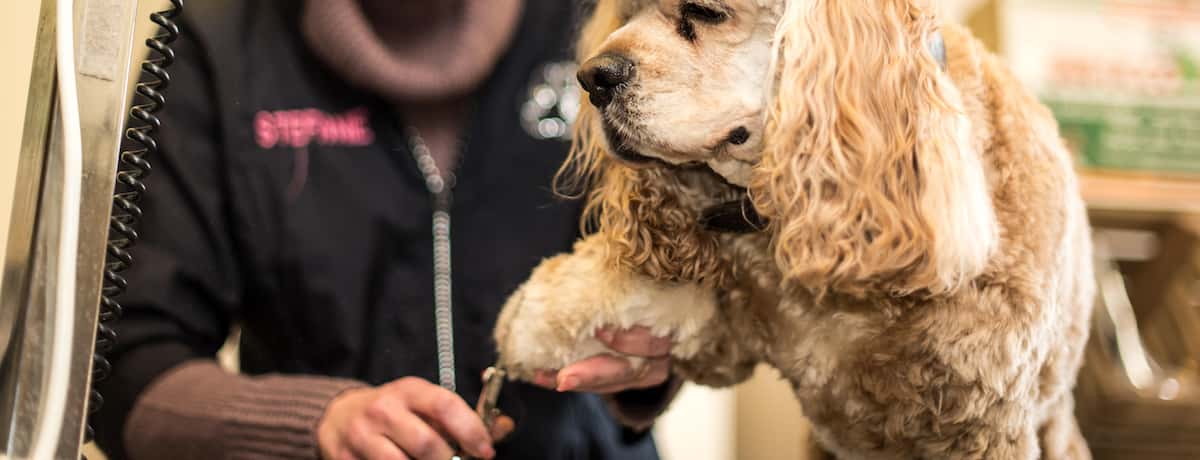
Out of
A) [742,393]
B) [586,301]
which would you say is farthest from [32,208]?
[742,393]

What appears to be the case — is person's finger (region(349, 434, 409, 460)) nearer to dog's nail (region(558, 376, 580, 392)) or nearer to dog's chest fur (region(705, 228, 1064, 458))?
dog's nail (region(558, 376, 580, 392))

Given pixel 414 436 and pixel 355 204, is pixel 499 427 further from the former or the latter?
pixel 355 204

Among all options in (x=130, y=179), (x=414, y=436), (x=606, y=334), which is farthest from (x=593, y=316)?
(x=130, y=179)

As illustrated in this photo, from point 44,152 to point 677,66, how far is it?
332 millimetres

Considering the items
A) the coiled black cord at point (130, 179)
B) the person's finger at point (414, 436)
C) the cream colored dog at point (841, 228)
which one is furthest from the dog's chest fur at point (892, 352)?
the coiled black cord at point (130, 179)

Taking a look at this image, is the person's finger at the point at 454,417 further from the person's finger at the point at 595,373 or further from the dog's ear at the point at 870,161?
the dog's ear at the point at 870,161

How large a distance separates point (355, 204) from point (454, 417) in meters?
0.32

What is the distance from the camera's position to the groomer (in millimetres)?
815

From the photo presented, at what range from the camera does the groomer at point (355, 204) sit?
0.82 meters

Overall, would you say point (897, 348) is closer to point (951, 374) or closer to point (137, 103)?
point (951, 374)

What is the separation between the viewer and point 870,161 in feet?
1.66

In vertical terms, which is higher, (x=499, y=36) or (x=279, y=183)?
(x=499, y=36)

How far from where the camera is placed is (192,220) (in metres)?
0.85

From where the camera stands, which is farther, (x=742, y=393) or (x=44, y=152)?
(x=742, y=393)
